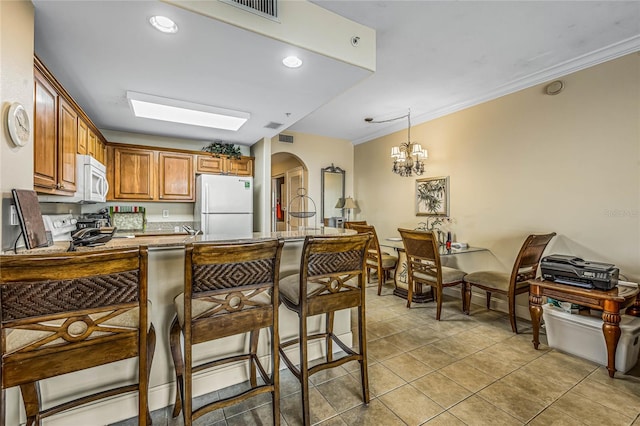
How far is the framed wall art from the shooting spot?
4277 mm

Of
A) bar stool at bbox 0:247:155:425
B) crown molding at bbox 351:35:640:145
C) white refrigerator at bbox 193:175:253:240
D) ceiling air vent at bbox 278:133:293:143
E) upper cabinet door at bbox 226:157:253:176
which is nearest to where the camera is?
bar stool at bbox 0:247:155:425

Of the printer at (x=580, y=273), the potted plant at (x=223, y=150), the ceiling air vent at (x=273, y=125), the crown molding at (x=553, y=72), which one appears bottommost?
the printer at (x=580, y=273)

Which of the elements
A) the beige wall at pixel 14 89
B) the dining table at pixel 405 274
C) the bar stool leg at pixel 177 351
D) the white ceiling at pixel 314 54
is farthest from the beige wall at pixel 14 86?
the dining table at pixel 405 274

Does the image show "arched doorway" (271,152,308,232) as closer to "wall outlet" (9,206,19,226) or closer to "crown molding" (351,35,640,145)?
"crown molding" (351,35,640,145)

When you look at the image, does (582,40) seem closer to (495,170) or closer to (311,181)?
(495,170)

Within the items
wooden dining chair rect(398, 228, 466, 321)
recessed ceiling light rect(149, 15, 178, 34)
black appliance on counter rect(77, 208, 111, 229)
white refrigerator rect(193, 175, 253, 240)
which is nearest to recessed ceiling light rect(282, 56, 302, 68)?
recessed ceiling light rect(149, 15, 178, 34)

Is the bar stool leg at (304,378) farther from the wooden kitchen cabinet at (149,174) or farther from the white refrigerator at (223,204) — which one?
the wooden kitchen cabinet at (149,174)

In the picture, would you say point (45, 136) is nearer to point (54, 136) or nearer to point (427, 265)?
point (54, 136)

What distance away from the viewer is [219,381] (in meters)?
1.98

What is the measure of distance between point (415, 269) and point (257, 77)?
2.83 metres

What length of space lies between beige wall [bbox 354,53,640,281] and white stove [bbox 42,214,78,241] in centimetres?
480

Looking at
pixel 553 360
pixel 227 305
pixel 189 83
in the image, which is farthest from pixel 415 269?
pixel 189 83

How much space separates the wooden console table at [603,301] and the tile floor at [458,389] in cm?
25

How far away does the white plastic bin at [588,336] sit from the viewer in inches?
85.7
